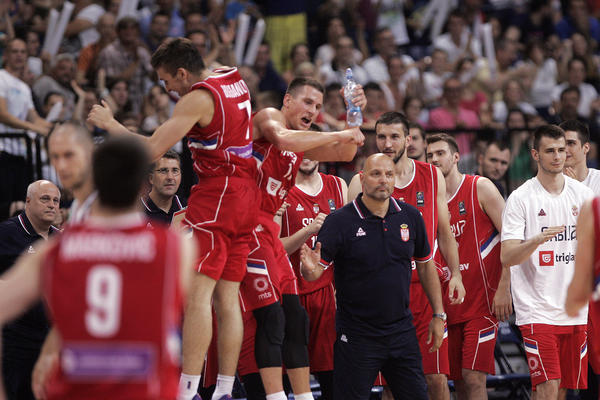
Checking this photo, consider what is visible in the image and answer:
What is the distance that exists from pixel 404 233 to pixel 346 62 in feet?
22.7

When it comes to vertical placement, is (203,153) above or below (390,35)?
below

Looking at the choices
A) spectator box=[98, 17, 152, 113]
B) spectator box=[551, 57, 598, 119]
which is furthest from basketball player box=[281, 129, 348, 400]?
spectator box=[551, 57, 598, 119]

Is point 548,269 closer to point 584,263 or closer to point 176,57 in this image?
point 584,263

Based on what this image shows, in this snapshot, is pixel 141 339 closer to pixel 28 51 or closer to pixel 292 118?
pixel 292 118

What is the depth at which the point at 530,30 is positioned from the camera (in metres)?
18.2

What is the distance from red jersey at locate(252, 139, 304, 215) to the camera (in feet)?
23.6

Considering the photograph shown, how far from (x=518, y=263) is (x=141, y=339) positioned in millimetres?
4848

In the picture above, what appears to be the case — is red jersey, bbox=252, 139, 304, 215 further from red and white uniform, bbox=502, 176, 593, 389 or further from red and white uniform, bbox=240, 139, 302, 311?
red and white uniform, bbox=502, 176, 593, 389

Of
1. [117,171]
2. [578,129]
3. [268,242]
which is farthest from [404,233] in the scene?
[117,171]

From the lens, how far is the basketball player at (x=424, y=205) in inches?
332

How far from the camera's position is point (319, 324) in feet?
28.8

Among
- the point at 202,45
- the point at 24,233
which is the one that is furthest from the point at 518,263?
the point at 202,45

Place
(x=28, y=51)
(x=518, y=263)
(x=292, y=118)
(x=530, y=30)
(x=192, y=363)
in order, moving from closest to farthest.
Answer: (x=192, y=363) → (x=292, y=118) → (x=518, y=263) → (x=28, y=51) → (x=530, y=30)

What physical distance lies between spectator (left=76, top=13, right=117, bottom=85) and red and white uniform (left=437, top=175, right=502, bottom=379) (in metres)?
5.85
